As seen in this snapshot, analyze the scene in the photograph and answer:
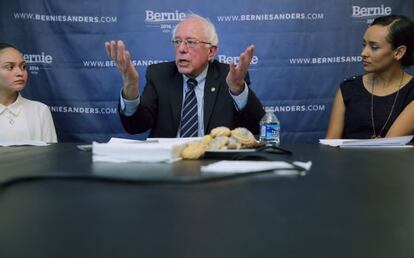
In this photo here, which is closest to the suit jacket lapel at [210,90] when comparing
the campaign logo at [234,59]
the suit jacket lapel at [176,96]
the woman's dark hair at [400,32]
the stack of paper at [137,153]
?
the suit jacket lapel at [176,96]

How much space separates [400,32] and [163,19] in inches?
52.8

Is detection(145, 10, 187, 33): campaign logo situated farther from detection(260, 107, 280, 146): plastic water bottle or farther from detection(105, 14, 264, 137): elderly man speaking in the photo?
detection(260, 107, 280, 146): plastic water bottle

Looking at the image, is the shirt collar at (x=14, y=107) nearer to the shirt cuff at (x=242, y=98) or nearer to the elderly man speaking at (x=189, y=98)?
the elderly man speaking at (x=189, y=98)

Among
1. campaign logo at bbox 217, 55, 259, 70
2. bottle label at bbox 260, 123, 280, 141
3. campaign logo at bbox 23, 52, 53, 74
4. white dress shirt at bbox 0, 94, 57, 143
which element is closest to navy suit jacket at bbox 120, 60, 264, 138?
bottle label at bbox 260, 123, 280, 141

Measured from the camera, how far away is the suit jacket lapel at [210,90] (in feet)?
6.92

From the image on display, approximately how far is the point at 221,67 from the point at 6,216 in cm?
175

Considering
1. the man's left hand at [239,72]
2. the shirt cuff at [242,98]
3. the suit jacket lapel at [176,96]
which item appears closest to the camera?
the man's left hand at [239,72]

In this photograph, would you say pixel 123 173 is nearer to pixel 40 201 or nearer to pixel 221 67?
pixel 40 201

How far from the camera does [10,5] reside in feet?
9.10

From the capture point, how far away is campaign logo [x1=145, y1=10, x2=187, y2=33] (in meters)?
2.75

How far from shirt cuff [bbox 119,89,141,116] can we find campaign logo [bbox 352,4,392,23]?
1.52 m

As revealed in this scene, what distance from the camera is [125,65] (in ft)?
5.49

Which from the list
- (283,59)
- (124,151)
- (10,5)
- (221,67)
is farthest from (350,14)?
(124,151)

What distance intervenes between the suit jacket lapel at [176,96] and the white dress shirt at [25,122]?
761 mm
